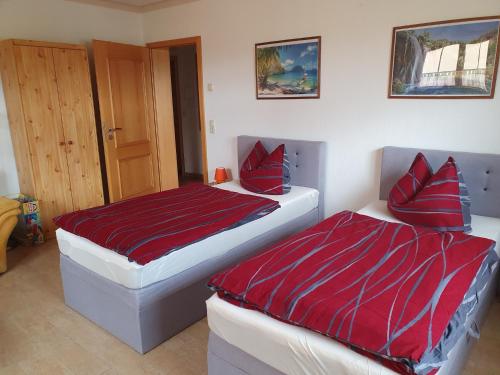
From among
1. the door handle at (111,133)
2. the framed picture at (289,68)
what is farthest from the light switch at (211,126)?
the door handle at (111,133)

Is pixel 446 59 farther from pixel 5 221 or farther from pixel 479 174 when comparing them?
pixel 5 221

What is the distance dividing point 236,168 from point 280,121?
0.81m

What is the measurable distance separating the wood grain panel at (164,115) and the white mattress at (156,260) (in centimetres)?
233

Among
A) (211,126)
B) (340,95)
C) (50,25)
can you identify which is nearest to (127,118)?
(211,126)

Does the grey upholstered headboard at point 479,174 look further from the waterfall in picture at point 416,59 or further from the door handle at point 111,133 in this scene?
the door handle at point 111,133

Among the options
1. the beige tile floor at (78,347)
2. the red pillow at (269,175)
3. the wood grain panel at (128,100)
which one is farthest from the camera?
the wood grain panel at (128,100)

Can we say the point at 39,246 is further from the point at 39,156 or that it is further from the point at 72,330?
the point at 72,330

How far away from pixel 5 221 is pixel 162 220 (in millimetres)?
1632

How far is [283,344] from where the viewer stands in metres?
1.45

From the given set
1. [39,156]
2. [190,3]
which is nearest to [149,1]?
[190,3]

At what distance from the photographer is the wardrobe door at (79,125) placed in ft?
12.3

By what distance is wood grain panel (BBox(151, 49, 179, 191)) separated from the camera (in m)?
4.57

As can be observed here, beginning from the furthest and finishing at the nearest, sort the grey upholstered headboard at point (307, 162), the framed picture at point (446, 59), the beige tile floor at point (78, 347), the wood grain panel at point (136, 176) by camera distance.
→ the wood grain panel at point (136, 176) → the grey upholstered headboard at point (307, 162) → the framed picture at point (446, 59) → the beige tile floor at point (78, 347)

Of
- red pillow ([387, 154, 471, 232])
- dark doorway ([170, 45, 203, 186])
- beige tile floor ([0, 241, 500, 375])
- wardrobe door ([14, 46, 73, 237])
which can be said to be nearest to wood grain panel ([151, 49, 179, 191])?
dark doorway ([170, 45, 203, 186])
